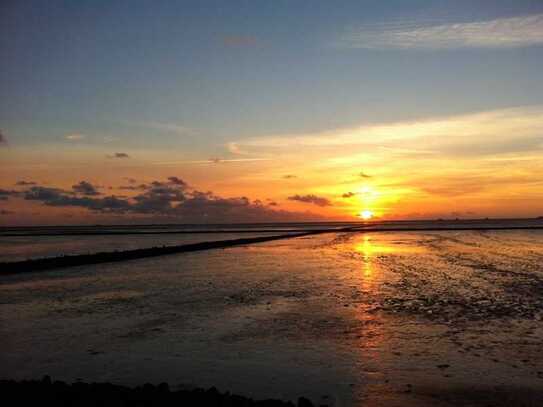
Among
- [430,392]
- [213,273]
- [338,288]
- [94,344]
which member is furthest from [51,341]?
[213,273]

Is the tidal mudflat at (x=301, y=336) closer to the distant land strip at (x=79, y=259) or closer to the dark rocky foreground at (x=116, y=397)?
the dark rocky foreground at (x=116, y=397)

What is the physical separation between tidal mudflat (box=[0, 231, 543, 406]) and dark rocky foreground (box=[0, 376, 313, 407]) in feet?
4.35

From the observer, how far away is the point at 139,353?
12188 mm

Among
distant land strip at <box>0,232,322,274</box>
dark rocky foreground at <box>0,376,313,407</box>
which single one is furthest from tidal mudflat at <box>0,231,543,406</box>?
distant land strip at <box>0,232,322,274</box>

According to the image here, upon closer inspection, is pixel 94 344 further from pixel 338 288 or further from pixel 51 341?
pixel 338 288

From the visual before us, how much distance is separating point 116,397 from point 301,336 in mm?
6326

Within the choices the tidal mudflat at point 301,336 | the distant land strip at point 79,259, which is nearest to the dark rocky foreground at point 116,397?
the tidal mudflat at point 301,336

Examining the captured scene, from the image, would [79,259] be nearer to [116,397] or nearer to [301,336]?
[301,336]

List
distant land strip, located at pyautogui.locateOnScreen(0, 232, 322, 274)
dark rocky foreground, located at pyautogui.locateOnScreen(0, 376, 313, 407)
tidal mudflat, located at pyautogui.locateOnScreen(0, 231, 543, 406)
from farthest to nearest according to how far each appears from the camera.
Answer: distant land strip, located at pyautogui.locateOnScreen(0, 232, 322, 274) → tidal mudflat, located at pyautogui.locateOnScreen(0, 231, 543, 406) → dark rocky foreground, located at pyautogui.locateOnScreen(0, 376, 313, 407)

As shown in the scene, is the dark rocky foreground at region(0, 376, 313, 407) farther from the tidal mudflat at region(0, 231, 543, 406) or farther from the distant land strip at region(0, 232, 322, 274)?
the distant land strip at region(0, 232, 322, 274)

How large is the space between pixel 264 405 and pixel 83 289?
1875cm

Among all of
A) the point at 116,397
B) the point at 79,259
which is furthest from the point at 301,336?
the point at 79,259

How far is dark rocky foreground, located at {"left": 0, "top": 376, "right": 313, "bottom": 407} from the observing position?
7.98 m

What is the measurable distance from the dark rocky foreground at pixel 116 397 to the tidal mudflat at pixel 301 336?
1.32m
